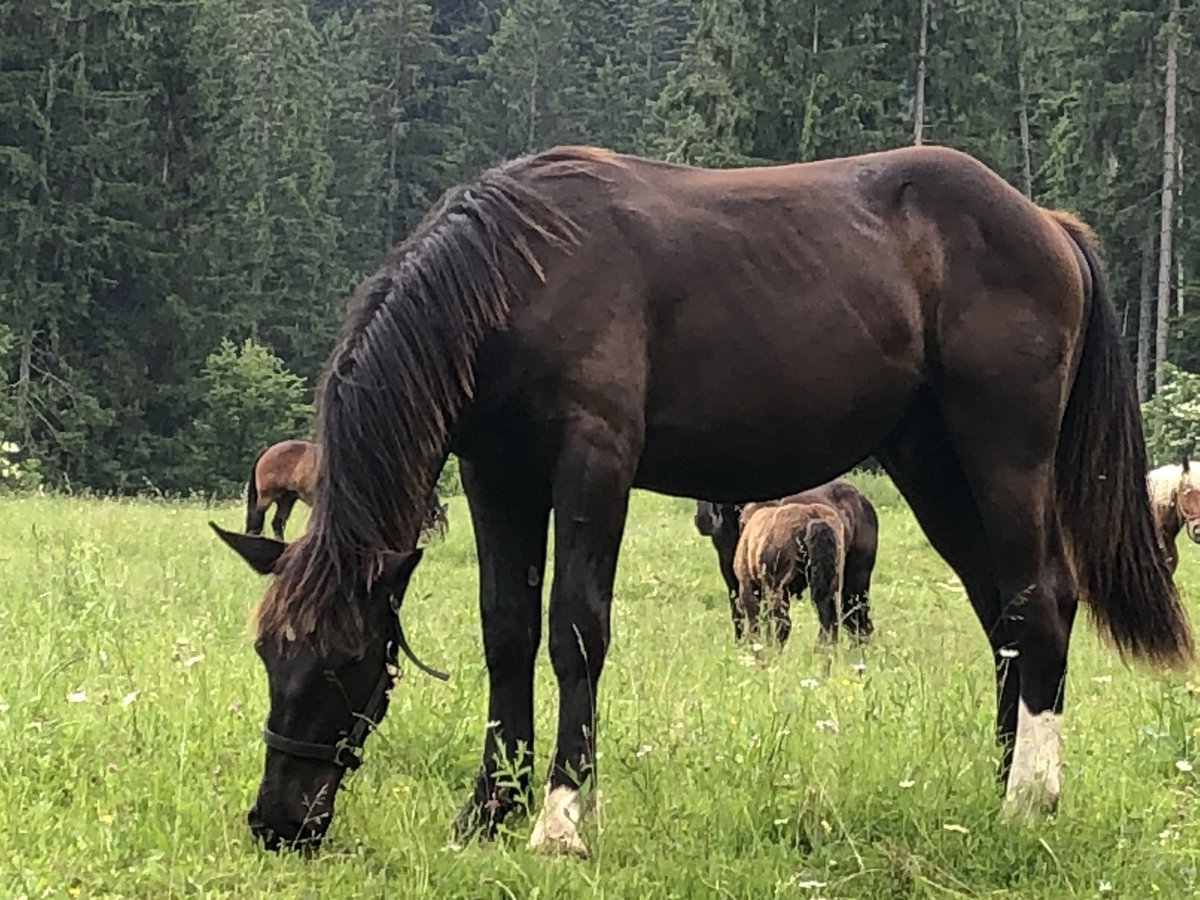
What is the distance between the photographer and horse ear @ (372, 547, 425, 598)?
11.1 ft

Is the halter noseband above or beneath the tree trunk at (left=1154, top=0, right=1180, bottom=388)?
beneath

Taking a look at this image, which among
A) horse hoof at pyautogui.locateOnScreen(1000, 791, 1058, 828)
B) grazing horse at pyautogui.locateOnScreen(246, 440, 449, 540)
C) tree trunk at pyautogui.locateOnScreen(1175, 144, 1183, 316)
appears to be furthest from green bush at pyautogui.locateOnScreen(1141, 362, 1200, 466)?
horse hoof at pyautogui.locateOnScreen(1000, 791, 1058, 828)

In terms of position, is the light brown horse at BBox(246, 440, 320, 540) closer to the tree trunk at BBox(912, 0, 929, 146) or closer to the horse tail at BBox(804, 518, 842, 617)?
the horse tail at BBox(804, 518, 842, 617)

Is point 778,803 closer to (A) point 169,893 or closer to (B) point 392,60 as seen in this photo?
(A) point 169,893

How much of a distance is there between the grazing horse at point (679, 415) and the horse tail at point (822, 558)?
3.72 meters

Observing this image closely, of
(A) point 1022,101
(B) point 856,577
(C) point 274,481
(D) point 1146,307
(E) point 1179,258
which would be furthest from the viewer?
(A) point 1022,101

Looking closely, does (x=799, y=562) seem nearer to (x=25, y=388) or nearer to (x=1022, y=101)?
(x=25, y=388)

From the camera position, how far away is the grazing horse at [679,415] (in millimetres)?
3471

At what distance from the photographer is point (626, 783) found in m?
4.10

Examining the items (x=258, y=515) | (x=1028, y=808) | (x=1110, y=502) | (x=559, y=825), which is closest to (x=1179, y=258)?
(x=258, y=515)

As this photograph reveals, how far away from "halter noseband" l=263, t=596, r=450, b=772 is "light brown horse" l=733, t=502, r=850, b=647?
4778 mm

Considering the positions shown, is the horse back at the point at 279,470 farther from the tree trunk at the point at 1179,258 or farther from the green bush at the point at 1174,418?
the tree trunk at the point at 1179,258

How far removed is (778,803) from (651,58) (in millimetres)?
49672

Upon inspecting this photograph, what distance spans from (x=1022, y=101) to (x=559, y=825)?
1363 inches
